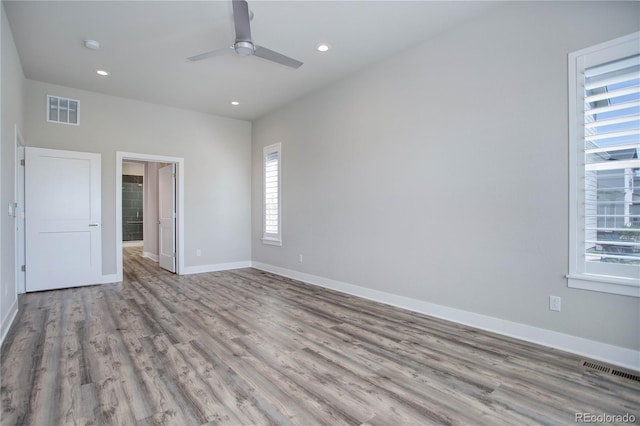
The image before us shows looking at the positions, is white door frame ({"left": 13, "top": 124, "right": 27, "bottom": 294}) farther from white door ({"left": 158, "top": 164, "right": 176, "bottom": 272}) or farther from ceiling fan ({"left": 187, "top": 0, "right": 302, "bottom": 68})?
ceiling fan ({"left": 187, "top": 0, "right": 302, "bottom": 68})

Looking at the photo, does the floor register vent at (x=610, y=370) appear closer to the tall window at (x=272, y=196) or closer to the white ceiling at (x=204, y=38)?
the white ceiling at (x=204, y=38)

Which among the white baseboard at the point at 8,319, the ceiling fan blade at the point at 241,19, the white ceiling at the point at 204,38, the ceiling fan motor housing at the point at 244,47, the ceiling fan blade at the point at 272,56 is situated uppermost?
the white ceiling at the point at 204,38

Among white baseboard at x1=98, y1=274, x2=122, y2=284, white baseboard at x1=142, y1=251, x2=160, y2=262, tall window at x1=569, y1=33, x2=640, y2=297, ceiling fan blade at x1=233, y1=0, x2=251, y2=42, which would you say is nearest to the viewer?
tall window at x1=569, y1=33, x2=640, y2=297

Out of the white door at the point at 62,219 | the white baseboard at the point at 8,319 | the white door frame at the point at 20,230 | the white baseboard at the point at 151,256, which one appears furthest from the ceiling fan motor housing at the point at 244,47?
the white baseboard at the point at 151,256

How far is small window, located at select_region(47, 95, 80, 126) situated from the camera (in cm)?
484

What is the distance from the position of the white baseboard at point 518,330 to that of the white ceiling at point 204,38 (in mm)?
2971

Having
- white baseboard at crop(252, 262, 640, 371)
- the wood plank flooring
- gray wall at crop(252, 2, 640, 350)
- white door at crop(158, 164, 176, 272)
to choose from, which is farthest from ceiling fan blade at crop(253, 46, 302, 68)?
white door at crop(158, 164, 176, 272)

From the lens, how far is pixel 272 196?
6207mm

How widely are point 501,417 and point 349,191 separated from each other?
318cm

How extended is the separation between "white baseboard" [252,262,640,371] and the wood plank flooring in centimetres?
10

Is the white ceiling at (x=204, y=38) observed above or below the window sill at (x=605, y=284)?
above

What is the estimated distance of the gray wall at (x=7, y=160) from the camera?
9.68ft

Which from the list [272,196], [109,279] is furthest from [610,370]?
[109,279]

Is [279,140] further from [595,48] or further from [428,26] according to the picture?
[595,48]
